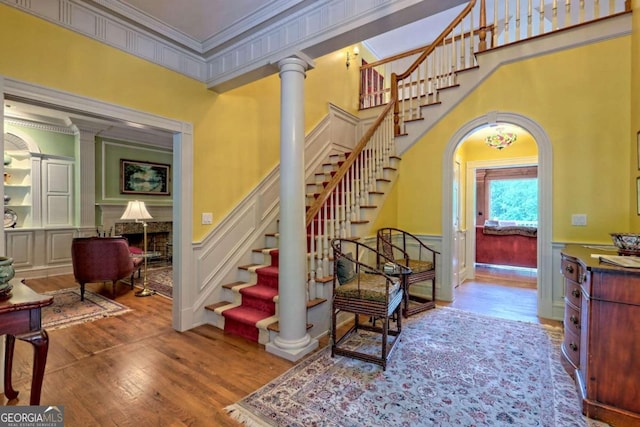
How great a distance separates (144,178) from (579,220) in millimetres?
7941

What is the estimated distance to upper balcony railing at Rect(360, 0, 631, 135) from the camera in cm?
361

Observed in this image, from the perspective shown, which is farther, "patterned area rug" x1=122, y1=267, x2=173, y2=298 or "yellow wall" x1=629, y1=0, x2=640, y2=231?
"patterned area rug" x1=122, y1=267, x2=173, y2=298

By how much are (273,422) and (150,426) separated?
2.33 feet

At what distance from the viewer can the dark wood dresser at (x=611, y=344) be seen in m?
1.68

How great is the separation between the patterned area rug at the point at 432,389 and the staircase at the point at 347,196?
687mm

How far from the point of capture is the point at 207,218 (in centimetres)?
329

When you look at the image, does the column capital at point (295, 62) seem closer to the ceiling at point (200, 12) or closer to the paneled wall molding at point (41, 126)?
the ceiling at point (200, 12)

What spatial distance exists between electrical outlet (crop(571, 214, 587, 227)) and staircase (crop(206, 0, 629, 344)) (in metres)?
1.99

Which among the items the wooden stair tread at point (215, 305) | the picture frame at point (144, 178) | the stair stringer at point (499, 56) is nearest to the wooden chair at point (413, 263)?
the stair stringer at point (499, 56)

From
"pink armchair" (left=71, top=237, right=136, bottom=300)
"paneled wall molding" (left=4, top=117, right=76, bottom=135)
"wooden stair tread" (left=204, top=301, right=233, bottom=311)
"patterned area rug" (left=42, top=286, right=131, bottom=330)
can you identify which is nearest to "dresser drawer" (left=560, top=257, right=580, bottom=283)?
"wooden stair tread" (left=204, top=301, right=233, bottom=311)

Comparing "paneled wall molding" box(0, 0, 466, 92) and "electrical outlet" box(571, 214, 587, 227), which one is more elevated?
"paneled wall molding" box(0, 0, 466, 92)

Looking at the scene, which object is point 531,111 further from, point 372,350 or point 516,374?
point 372,350

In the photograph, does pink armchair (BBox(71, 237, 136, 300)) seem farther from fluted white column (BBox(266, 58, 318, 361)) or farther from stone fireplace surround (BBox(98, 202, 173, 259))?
fluted white column (BBox(266, 58, 318, 361))

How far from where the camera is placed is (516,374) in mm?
2254
